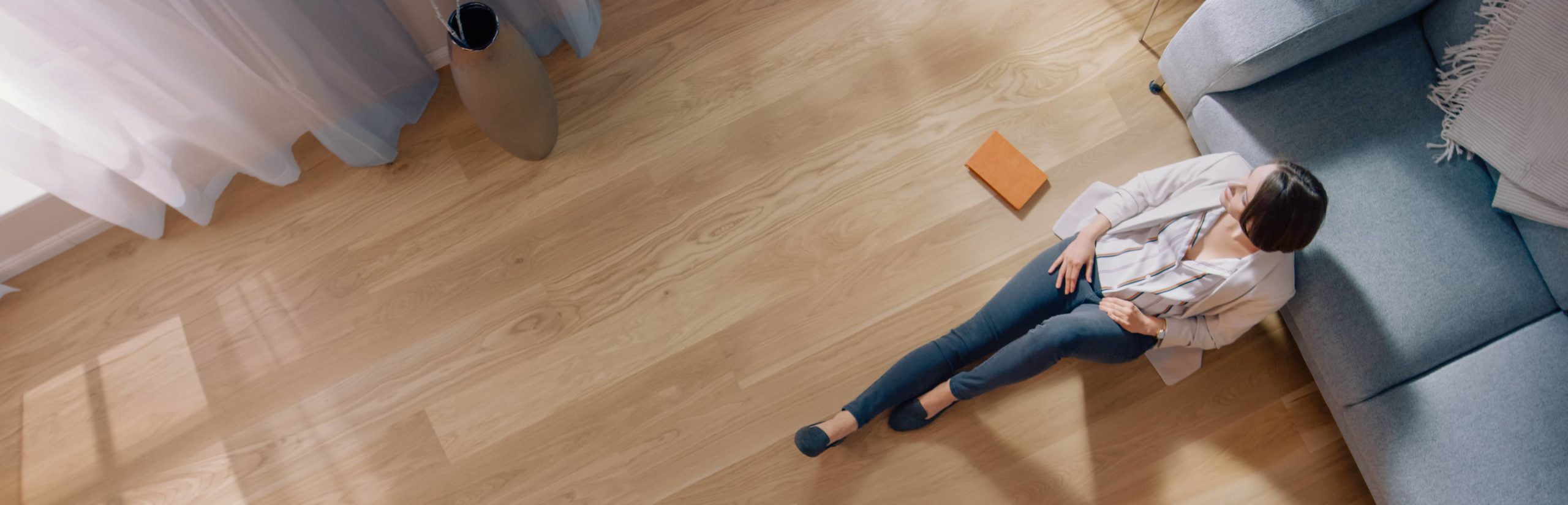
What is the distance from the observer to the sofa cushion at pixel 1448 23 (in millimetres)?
1601

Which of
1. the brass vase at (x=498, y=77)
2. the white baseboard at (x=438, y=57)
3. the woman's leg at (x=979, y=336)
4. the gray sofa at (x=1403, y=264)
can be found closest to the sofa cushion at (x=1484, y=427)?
the gray sofa at (x=1403, y=264)

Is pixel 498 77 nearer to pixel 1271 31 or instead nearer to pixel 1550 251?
pixel 1271 31

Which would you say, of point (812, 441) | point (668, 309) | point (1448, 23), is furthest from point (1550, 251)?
point (668, 309)

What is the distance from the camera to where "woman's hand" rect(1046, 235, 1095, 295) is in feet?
5.41

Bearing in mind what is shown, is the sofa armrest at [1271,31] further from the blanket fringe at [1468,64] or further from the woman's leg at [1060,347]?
the woman's leg at [1060,347]

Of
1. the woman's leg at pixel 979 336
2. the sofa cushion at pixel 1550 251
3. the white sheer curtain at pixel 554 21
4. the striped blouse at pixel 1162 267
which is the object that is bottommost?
the sofa cushion at pixel 1550 251

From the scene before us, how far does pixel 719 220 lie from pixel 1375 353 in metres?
1.43

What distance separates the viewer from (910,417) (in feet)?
5.87

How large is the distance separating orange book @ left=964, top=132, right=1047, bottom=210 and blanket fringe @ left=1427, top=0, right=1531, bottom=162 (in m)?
0.80

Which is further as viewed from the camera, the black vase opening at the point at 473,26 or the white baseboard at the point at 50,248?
the white baseboard at the point at 50,248

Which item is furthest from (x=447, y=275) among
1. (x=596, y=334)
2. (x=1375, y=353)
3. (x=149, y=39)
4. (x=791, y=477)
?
(x=1375, y=353)

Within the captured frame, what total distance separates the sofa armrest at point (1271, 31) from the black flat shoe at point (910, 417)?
926 mm

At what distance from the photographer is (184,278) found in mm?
1970

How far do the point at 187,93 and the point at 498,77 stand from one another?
2.06ft
